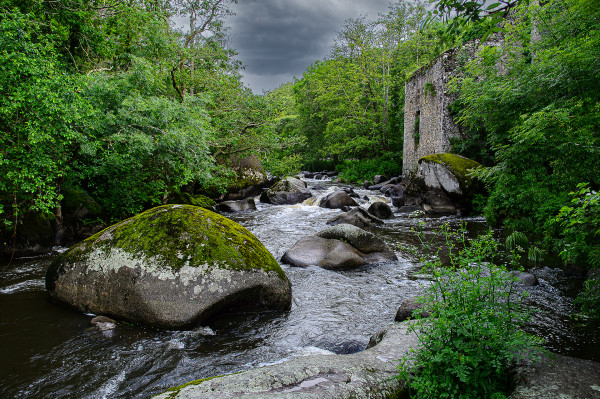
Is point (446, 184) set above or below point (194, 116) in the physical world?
below

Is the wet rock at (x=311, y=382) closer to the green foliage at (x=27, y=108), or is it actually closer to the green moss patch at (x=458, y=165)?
the green foliage at (x=27, y=108)

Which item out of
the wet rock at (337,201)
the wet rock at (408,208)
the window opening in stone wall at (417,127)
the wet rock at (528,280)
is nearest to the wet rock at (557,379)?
the wet rock at (528,280)

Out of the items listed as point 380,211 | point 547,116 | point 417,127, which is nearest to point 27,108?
point 547,116

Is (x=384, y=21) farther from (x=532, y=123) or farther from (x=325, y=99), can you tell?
(x=532, y=123)

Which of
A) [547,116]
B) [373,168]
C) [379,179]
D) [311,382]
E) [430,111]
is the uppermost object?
[430,111]

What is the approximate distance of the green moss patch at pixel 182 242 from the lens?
16.1ft

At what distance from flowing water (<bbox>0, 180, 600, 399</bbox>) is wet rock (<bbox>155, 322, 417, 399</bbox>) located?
1107 millimetres

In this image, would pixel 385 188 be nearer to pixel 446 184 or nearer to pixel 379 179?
pixel 379 179

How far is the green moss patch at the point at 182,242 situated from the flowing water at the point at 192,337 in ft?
2.91

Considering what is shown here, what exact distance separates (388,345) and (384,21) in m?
30.2

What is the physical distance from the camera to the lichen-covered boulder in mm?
4609

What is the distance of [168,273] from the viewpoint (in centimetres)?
471

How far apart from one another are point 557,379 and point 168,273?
4.45 metres

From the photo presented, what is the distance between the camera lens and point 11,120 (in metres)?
6.65
